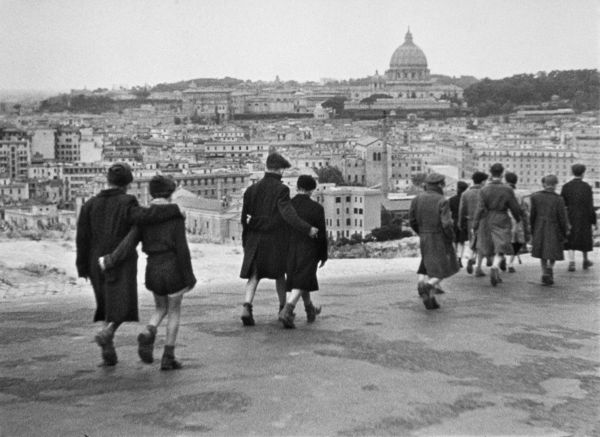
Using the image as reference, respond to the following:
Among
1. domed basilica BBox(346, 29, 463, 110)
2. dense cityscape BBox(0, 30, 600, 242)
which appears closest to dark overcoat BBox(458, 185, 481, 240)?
dense cityscape BBox(0, 30, 600, 242)

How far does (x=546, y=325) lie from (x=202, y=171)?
127ft

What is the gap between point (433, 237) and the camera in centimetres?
659

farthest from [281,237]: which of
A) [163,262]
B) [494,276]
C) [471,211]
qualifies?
[471,211]

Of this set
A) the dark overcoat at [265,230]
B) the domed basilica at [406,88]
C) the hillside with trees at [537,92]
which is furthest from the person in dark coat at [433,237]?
the domed basilica at [406,88]

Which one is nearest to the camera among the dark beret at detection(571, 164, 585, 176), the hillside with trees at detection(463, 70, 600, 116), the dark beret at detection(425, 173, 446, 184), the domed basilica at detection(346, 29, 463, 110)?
the dark beret at detection(425, 173, 446, 184)

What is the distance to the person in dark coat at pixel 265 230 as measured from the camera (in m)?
5.81

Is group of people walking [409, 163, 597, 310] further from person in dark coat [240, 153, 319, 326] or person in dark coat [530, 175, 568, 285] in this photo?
person in dark coat [240, 153, 319, 326]

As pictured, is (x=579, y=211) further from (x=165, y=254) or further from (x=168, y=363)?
(x=168, y=363)

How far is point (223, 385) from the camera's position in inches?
173

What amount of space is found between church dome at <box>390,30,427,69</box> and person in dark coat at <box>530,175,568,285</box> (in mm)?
120923

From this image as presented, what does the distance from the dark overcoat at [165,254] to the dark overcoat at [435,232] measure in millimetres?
2103

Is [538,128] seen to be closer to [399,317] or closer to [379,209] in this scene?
[379,209]

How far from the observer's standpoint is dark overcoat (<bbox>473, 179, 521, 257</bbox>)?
7.51m

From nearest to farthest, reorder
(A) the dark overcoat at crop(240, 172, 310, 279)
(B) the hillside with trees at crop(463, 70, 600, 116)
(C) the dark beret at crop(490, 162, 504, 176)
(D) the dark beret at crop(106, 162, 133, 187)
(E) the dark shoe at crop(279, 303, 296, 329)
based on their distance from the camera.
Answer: (D) the dark beret at crop(106, 162, 133, 187), (E) the dark shoe at crop(279, 303, 296, 329), (A) the dark overcoat at crop(240, 172, 310, 279), (C) the dark beret at crop(490, 162, 504, 176), (B) the hillside with trees at crop(463, 70, 600, 116)
